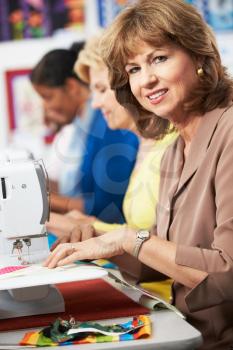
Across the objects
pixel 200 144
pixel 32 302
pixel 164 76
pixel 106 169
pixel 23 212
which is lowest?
pixel 32 302

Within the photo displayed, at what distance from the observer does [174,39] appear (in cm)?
192

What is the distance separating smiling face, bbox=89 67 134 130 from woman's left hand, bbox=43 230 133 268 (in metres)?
1.29

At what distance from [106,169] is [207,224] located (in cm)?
155

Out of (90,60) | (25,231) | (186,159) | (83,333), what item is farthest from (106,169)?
(83,333)

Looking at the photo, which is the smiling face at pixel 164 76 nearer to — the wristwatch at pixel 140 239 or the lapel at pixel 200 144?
the lapel at pixel 200 144

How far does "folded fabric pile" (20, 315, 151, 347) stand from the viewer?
4.98ft

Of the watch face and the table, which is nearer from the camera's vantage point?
the table

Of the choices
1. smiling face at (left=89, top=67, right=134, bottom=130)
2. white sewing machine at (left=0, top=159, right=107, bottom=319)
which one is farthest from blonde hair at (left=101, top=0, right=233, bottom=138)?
smiling face at (left=89, top=67, right=134, bottom=130)

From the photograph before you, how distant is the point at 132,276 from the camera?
2.19 metres

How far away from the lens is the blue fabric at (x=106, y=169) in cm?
313

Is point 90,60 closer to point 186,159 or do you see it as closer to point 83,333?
point 186,159

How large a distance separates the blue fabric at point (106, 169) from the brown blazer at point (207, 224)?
1.05 meters

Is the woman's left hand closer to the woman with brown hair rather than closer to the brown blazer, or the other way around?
the woman with brown hair

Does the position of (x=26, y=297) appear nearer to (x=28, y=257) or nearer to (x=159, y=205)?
(x=28, y=257)
